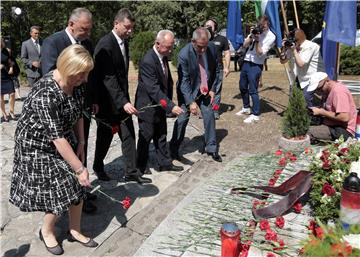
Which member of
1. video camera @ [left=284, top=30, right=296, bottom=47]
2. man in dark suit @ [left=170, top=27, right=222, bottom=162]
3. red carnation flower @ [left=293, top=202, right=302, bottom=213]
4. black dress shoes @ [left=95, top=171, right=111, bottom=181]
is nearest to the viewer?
red carnation flower @ [left=293, top=202, right=302, bottom=213]

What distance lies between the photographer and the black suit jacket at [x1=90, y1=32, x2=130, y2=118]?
4223 mm

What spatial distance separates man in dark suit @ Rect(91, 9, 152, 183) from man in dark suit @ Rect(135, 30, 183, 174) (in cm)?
29

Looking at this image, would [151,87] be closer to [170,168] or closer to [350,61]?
[170,168]

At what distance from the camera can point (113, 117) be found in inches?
177

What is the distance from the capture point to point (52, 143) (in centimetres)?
304

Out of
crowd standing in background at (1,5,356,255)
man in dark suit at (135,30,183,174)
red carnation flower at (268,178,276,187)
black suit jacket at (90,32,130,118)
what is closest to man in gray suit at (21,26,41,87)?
crowd standing in background at (1,5,356,255)

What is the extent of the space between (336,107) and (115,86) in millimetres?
2619

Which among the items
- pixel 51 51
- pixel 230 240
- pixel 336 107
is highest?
pixel 51 51

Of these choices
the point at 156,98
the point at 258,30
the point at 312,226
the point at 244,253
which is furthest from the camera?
the point at 258,30

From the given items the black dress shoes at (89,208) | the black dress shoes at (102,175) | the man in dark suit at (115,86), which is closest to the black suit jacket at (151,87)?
the man in dark suit at (115,86)

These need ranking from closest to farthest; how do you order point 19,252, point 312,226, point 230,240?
1. point 230,240
2. point 312,226
3. point 19,252

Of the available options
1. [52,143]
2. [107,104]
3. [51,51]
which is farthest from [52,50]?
[52,143]

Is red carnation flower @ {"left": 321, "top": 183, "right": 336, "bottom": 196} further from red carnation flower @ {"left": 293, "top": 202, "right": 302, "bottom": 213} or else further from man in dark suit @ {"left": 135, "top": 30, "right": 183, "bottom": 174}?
man in dark suit @ {"left": 135, "top": 30, "right": 183, "bottom": 174}

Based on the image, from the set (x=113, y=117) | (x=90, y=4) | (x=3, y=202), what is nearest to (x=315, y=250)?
(x=113, y=117)
